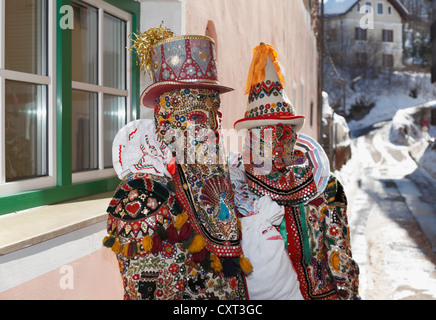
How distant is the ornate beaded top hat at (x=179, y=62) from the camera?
1.43 metres

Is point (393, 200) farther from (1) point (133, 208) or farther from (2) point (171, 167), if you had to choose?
(1) point (133, 208)

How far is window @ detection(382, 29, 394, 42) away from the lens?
33062 millimetres

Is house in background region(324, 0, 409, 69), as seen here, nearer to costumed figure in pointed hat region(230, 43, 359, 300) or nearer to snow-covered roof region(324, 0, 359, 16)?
snow-covered roof region(324, 0, 359, 16)

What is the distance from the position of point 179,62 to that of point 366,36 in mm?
35085

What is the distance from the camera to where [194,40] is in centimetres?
146

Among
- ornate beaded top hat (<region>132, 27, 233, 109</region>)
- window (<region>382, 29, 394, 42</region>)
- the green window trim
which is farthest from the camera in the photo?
window (<region>382, 29, 394, 42</region>)

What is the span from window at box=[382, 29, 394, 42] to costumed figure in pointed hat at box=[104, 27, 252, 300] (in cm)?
3562

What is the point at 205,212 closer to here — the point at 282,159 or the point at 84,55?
the point at 282,159

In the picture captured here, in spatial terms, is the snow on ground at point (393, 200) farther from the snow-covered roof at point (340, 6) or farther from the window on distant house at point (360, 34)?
the snow-covered roof at point (340, 6)

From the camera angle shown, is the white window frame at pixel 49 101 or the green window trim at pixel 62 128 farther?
the green window trim at pixel 62 128

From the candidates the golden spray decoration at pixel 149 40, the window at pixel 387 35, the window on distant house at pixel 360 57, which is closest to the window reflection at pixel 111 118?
the golden spray decoration at pixel 149 40

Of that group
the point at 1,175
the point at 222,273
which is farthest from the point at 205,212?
the point at 1,175

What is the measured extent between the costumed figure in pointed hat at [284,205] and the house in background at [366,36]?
26828 millimetres

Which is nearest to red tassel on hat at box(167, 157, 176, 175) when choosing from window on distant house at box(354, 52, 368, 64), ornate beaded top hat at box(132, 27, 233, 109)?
ornate beaded top hat at box(132, 27, 233, 109)
